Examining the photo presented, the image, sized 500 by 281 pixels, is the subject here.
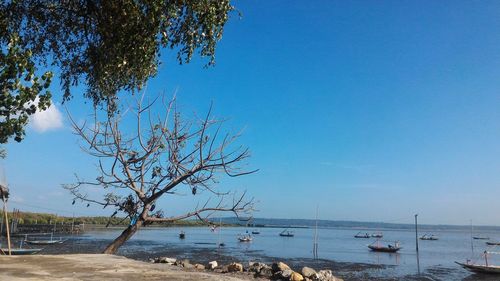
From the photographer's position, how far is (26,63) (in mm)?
5941

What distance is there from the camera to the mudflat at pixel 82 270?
9.09 metres

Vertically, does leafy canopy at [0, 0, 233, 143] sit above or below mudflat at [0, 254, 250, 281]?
above

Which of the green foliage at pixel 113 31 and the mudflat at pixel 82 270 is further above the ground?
the green foliage at pixel 113 31

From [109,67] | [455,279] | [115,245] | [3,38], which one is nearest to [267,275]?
[115,245]

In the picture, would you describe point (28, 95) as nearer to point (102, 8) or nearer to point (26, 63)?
point (26, 63)

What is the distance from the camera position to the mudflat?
9094 millimetres

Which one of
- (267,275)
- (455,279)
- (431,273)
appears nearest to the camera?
(267,275)

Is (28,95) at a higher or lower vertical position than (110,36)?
lower

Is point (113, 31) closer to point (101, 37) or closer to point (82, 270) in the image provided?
point (101, 37)

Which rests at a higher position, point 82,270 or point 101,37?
point 101,37

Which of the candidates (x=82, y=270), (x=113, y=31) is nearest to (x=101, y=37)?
(x=113, y=31)

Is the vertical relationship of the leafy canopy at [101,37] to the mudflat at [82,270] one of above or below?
above

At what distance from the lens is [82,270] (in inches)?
395

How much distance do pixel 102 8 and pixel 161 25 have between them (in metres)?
1.22
